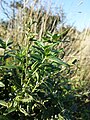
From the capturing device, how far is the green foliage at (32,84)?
1785 millimetres

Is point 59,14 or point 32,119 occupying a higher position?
point 59,14

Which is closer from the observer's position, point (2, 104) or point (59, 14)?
point (2, 104)

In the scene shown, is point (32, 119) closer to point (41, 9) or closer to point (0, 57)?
point (0, 57)

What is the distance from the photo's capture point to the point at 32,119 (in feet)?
6.44

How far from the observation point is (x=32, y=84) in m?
1.83

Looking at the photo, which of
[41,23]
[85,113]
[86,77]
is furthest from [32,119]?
[86,77]

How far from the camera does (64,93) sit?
2164mm

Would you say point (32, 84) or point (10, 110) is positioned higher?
point (32, 84)

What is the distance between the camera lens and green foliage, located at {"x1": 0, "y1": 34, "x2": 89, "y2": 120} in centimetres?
179

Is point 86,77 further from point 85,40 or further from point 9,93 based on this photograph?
point 9,93

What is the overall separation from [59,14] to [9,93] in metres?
1.51

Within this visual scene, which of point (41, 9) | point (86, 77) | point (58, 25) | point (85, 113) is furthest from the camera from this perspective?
point (86, 77)

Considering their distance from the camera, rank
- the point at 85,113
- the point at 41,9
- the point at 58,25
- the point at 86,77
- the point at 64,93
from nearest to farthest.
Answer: the point at 64,93 < the point at 85,113 < the point at 41,9 < the point at 58,25 < the point at 86,77

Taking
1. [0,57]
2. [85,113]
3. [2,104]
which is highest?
[0,57]
